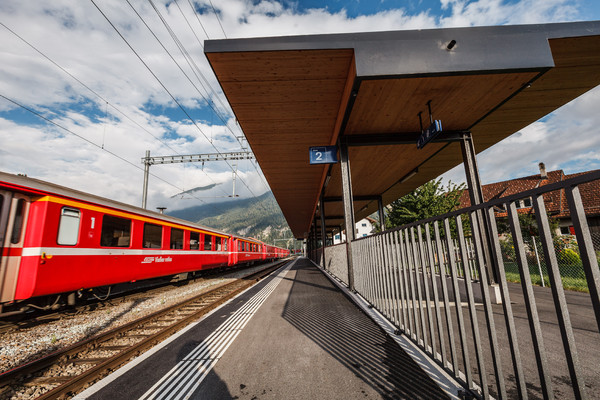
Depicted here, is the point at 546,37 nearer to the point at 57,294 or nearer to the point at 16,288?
the point at 16,288

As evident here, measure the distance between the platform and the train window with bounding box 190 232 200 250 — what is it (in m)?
6.75

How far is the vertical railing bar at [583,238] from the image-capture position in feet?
3.64

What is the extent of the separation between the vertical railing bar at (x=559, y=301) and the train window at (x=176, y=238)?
9546mm

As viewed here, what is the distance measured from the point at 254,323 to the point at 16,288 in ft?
14.0

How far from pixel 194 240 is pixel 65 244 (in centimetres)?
551

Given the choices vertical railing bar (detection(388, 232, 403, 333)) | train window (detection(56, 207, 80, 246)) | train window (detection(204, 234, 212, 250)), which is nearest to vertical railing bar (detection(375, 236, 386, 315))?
vertical railing bar (detection(388, 232, 403, 333))

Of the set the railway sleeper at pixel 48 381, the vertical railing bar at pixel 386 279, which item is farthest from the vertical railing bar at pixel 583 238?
the railway sleeper at pixel 48 381

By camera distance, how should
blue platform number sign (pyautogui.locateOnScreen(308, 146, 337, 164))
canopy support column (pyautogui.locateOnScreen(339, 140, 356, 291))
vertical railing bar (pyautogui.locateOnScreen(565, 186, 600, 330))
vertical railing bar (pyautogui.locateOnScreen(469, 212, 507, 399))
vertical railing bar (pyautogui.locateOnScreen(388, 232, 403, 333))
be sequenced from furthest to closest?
1. blue platform number sign (pyautogui.locateOnScreen(308, 146, 337, 164))
2. canopy support column (pyautogui.locateOnScreen(339, 140, 356, 291))
3. vertical railing bar (pyautogui.locateOnScreen(388, 232, 403, 333))
4. vertical railing bar (pyautogui.locateOnScreen(469, 212, 507, 399))
5. vertical railing bar (pyautogui.locateOnScreen(565, 186, 600, 330))

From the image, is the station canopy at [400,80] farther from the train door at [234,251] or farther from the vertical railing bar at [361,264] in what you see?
the train door at [234,251]

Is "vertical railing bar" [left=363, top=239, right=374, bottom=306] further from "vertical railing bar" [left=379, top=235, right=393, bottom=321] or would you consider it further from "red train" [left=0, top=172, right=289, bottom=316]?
"red train" [left=0, top=172, right=289, bottom=316]

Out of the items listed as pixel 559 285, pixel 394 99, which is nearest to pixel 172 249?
pixel 394 99

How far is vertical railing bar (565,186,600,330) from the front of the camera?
1.11 m

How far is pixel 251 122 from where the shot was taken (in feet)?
22.3

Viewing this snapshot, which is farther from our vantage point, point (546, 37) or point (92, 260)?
point (92, 260)
